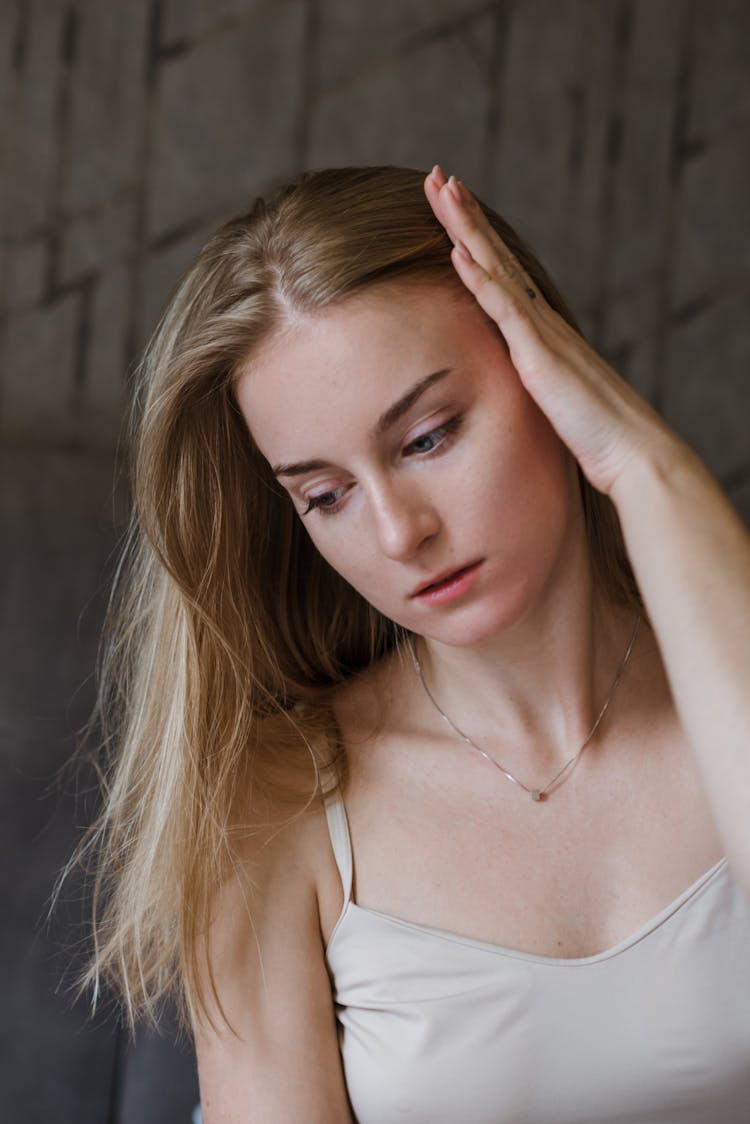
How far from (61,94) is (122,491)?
2.58 feet

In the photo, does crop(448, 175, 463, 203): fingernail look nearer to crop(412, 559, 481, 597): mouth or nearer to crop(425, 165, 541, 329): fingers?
crop(425, 165, 541, 329): fingers

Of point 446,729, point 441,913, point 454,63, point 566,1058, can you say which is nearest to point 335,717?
point 446,729

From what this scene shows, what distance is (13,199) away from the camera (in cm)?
221

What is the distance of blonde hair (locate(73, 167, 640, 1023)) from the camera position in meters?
1.24

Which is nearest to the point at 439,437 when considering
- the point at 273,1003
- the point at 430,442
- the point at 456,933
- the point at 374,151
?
the point at 430,442

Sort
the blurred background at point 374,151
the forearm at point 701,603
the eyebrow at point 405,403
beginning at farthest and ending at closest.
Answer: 1. the blurred background at point 374,151
2. the eyebrow at point 405,403
3. the forearm at point 701,603

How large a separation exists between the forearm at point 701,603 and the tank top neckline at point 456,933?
19 cm

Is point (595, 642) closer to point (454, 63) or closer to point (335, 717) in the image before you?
point (335, 717)

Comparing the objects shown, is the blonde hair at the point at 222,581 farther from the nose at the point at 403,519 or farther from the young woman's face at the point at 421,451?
the nose at the point at 403,519

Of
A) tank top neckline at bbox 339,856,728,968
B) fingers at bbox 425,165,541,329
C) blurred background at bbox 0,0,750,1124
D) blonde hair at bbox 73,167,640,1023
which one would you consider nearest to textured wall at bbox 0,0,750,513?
blurred background at bbox 0,0,750,1124

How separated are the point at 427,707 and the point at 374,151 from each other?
125 cm

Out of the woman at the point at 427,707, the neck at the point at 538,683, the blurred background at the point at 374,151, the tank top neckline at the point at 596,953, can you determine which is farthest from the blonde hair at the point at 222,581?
the blurred background at the point at 374,151

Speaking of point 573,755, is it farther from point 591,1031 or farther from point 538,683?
point 591,1031

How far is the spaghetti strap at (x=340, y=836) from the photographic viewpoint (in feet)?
4.40
